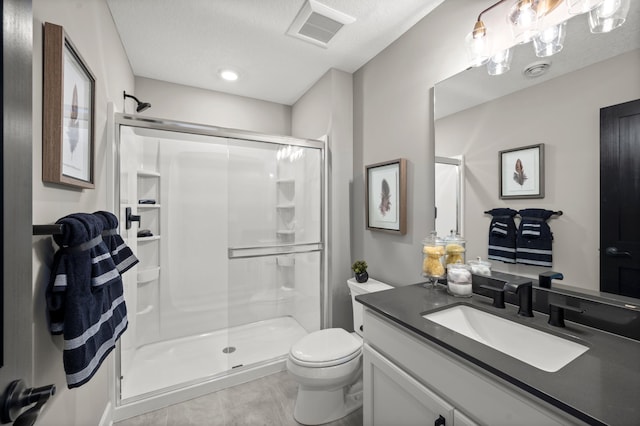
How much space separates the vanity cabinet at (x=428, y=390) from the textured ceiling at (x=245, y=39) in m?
1.80

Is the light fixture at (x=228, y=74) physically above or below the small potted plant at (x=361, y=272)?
above

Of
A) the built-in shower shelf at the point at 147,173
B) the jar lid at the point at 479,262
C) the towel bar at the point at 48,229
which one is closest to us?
the towel bar at the point at 48,229

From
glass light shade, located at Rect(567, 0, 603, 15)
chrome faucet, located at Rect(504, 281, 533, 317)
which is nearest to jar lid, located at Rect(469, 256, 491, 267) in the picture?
chrome faucet, located at Rect(504, 281, 533, 317)

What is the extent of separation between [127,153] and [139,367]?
1.65 metres

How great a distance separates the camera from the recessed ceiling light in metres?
2.41

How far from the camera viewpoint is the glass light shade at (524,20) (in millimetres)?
1194

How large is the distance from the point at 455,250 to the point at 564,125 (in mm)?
716

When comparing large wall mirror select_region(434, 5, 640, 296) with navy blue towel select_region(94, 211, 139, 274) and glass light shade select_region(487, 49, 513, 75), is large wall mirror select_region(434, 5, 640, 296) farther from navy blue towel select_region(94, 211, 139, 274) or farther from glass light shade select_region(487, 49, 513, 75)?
navy blue towel select_region(94, 211, 139, 274)

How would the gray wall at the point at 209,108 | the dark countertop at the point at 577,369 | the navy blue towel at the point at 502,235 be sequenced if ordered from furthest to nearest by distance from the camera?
1. the gray wall at the point at 209,108
2. the navy blue towel at the point at 502,235
3. the dark countertop at the point at 577,369

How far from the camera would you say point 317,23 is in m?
1.75

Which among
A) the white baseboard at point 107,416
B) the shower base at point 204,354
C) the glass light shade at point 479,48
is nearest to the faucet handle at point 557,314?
the glass light shade at point 479,48

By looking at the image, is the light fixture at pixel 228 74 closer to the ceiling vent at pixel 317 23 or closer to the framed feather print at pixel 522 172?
the ceiling vent at pixel 317 23

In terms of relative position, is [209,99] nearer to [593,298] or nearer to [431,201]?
[431,201]

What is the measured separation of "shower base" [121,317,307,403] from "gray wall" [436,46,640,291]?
6.04ft
